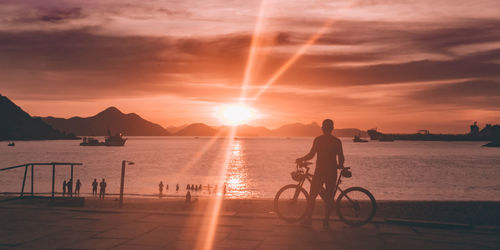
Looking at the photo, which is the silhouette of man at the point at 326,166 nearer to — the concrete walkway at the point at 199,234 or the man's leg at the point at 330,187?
the man's leg at the point at 330,187

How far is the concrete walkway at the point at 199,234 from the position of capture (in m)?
7.27

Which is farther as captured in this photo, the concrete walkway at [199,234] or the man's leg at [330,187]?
the man's leg at [330,187]

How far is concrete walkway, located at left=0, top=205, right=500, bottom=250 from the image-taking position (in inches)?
286

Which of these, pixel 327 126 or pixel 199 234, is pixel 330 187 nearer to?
pixel 327 126

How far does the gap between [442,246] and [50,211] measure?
8669mm

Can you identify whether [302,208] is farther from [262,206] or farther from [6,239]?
[262,206]

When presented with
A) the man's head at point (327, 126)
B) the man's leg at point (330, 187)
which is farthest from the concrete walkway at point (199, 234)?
the man's head at point (327, 126)

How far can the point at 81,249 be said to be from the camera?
6941 mm

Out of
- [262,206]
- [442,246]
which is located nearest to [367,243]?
[442,246]

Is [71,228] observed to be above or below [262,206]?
above

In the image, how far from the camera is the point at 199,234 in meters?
8.14

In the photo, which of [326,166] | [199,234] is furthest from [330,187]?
[199,234]

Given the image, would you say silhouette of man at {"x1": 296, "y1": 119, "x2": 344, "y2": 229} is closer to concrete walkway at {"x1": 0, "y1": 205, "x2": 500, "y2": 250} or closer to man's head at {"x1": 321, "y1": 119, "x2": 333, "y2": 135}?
man's head at {"x1": 321, "y1": 119, "x2": 333, "y2": 135}

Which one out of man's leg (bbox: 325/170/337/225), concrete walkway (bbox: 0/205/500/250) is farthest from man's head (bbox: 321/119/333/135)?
concrete walkway (bbox: 0/205/500/250)
